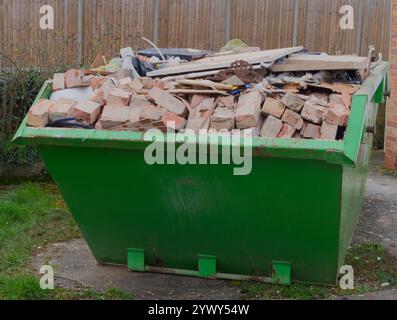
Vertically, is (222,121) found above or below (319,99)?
below

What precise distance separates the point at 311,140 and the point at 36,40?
6427 mm

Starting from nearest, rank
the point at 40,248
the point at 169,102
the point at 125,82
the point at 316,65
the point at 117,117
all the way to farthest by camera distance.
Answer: the point at 117,117 → the point at 169,102 → the point at 125,82 → the point at 316,65 → the point at 40,248

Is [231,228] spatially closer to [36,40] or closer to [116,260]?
[116,260]

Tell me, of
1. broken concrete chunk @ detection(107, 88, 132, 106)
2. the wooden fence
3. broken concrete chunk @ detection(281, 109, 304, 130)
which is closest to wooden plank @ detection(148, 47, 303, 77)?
broken concrete chunk @ detection(107, 88, 132, 106)

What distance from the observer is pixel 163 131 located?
432 centimetres

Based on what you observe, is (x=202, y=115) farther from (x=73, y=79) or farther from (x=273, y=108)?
(x=73, y=79)

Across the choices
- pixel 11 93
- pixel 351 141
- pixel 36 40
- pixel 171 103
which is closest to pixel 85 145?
pixel 171 103

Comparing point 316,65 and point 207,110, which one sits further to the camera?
point 316,65

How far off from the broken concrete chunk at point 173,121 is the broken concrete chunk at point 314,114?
2.39 ft

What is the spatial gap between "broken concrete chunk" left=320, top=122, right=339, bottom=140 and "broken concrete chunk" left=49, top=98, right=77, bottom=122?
5.06ft

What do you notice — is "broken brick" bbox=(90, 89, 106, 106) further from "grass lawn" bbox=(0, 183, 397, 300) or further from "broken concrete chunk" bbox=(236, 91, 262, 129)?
"grass lawn" bbox=(0, 183, 397, 300)

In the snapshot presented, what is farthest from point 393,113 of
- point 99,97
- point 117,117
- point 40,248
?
point 117,117

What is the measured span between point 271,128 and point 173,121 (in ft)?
1.91

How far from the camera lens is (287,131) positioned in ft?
14.2
